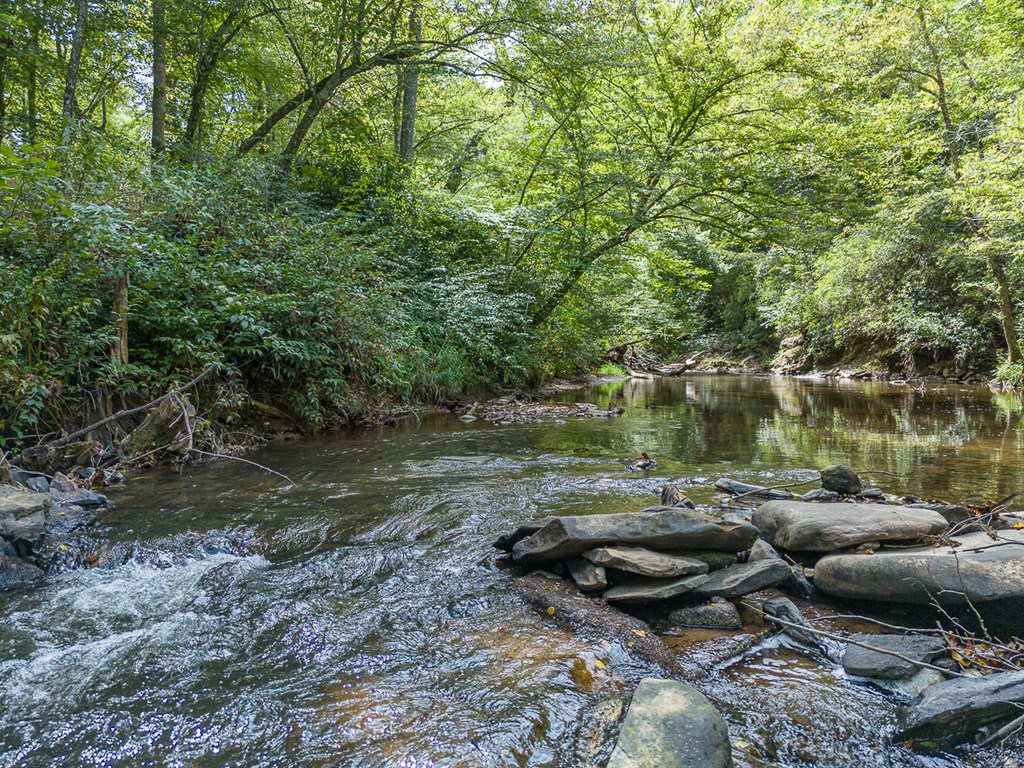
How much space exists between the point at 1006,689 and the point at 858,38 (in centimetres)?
1623

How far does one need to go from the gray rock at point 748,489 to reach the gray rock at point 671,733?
3.33 meters

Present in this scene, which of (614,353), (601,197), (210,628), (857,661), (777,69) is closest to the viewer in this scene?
(857,661)

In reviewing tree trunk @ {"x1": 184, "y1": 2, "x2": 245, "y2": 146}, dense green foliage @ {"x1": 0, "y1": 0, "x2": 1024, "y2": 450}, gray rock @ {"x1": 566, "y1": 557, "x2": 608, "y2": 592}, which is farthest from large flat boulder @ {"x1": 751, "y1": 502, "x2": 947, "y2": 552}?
tree trunk @ {"x1": 184, "y1": 2, "x2": 245, "y2": 146}

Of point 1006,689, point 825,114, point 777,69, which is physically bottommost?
point 1006,689

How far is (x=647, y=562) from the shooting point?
3213 mm

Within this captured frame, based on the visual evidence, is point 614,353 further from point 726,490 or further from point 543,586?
point 543,586

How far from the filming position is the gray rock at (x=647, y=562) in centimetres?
318

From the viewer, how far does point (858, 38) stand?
13.3m

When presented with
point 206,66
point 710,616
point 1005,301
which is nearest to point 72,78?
point 206,66

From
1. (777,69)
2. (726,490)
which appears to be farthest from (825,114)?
(726,490)

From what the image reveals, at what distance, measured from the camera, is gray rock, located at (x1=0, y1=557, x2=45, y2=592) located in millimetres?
3273

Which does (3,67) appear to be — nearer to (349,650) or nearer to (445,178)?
(445,178)

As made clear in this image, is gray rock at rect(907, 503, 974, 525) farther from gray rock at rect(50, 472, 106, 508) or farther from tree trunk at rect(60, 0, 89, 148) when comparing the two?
tree trunk at rect(60, 0, 89, 148)

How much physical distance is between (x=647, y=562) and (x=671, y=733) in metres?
1.37
